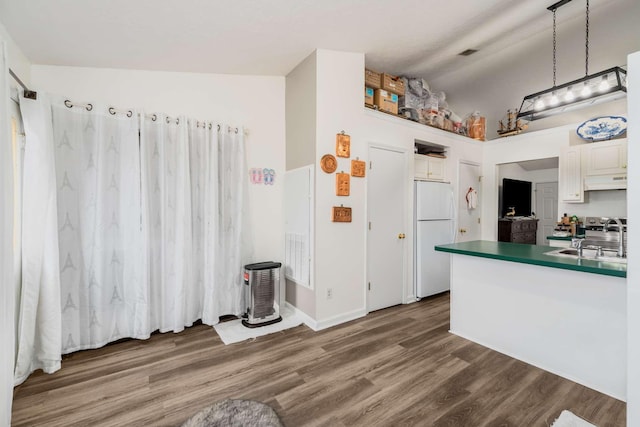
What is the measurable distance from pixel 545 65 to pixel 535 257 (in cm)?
329

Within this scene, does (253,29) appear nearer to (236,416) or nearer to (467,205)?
(236,416)

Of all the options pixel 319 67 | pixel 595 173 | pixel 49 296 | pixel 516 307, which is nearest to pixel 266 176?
pixel 319 67

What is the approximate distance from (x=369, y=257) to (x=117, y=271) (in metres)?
2.62

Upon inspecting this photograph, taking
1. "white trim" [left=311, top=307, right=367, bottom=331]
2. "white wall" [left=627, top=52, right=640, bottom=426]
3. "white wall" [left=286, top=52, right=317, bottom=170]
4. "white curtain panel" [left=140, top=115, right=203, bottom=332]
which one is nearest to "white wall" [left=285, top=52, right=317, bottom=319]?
"white wall" [left=286, top=52, right=317, bottom=170]

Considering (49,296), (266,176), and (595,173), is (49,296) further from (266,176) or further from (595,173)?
(595,173)

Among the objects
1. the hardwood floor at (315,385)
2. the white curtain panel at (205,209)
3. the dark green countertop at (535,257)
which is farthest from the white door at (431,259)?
the white curtain panel at (205,209)

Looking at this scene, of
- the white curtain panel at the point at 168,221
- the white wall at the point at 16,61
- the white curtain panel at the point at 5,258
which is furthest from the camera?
the white curtain panel at the point at 168,221

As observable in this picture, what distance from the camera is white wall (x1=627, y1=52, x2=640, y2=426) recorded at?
A: 1.16 m

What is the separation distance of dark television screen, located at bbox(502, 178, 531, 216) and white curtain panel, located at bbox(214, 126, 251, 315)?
16.3 ft

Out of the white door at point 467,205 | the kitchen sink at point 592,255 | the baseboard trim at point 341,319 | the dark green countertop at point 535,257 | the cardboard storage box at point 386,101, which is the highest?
the cardboard storage box at point 386,101

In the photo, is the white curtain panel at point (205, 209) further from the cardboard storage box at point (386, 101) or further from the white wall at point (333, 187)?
the cardboard storage box at point (386, 101)

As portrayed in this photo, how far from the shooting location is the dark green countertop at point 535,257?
1808 millimetres

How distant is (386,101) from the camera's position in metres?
3.41

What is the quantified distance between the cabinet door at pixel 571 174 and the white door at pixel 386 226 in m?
2.58
